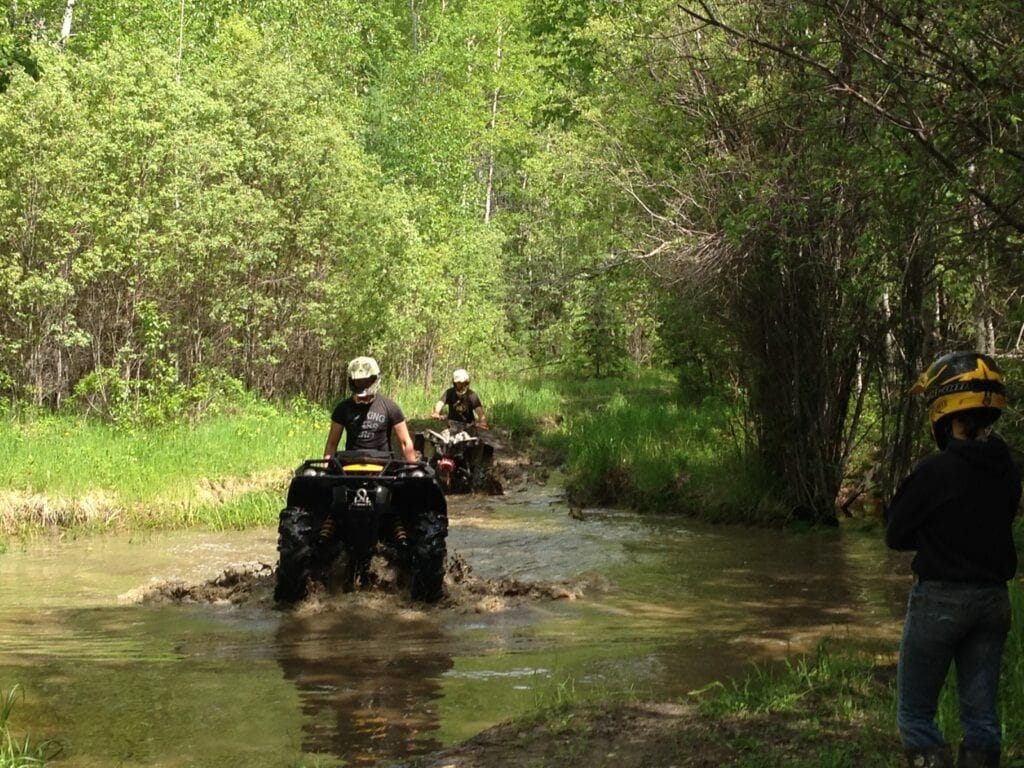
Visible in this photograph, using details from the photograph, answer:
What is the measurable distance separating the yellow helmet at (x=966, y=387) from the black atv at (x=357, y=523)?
5.52 meters

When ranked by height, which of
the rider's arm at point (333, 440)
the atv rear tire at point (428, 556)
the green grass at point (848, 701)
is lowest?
the green grass at point (848, 701)

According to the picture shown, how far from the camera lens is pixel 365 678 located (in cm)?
789

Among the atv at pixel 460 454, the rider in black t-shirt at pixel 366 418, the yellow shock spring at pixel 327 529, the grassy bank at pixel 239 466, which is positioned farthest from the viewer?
the atv at pixel 460 454

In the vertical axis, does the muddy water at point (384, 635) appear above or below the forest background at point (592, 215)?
below

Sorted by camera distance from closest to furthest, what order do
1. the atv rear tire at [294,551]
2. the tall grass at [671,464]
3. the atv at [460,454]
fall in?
the atv rear tire at [294,551] < the tall grass at [671,464] < the atv at [460,454]

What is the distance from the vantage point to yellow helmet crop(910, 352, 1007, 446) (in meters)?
4.64

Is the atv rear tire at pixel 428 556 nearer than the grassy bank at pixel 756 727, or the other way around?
the grassy bank at pixel 756 727

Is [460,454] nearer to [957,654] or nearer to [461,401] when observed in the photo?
[461,401]

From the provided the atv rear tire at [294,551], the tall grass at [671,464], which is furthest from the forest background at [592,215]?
the atv rear tire at [294,551]

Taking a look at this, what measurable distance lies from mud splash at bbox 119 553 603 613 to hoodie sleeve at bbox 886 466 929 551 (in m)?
5.88

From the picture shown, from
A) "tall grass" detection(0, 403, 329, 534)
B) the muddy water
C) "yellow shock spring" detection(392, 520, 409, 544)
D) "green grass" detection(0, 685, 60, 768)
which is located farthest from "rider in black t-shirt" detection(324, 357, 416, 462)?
"tall grass" detection(0, 403, 329, 534)

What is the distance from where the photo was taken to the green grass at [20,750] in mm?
5352

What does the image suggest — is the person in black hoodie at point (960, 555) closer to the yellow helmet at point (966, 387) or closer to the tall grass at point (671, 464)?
the yellow helmet at point (966, 387)

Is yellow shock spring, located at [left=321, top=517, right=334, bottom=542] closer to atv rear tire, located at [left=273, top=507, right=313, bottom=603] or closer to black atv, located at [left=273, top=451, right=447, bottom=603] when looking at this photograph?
black atv, located at [left=273, top=451, right=447, bottom=603]
